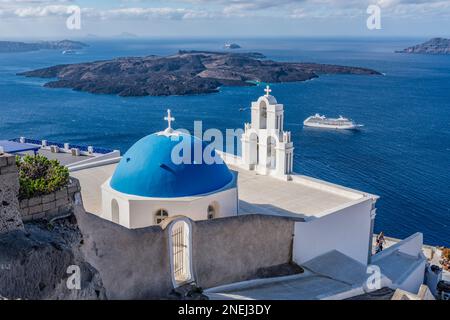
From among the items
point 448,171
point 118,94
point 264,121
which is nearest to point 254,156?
point 264,121

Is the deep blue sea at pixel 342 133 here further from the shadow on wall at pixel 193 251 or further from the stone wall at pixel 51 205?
the stone wall at pixel 51 205

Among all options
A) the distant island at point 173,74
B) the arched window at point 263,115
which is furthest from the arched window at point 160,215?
the distant island at point 173,74

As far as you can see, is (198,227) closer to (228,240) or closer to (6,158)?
(228,240)

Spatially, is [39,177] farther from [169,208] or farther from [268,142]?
[268,142]

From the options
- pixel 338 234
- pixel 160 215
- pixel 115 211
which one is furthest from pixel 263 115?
pixel 115 211

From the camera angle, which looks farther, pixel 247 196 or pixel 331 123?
pixel 331 123
